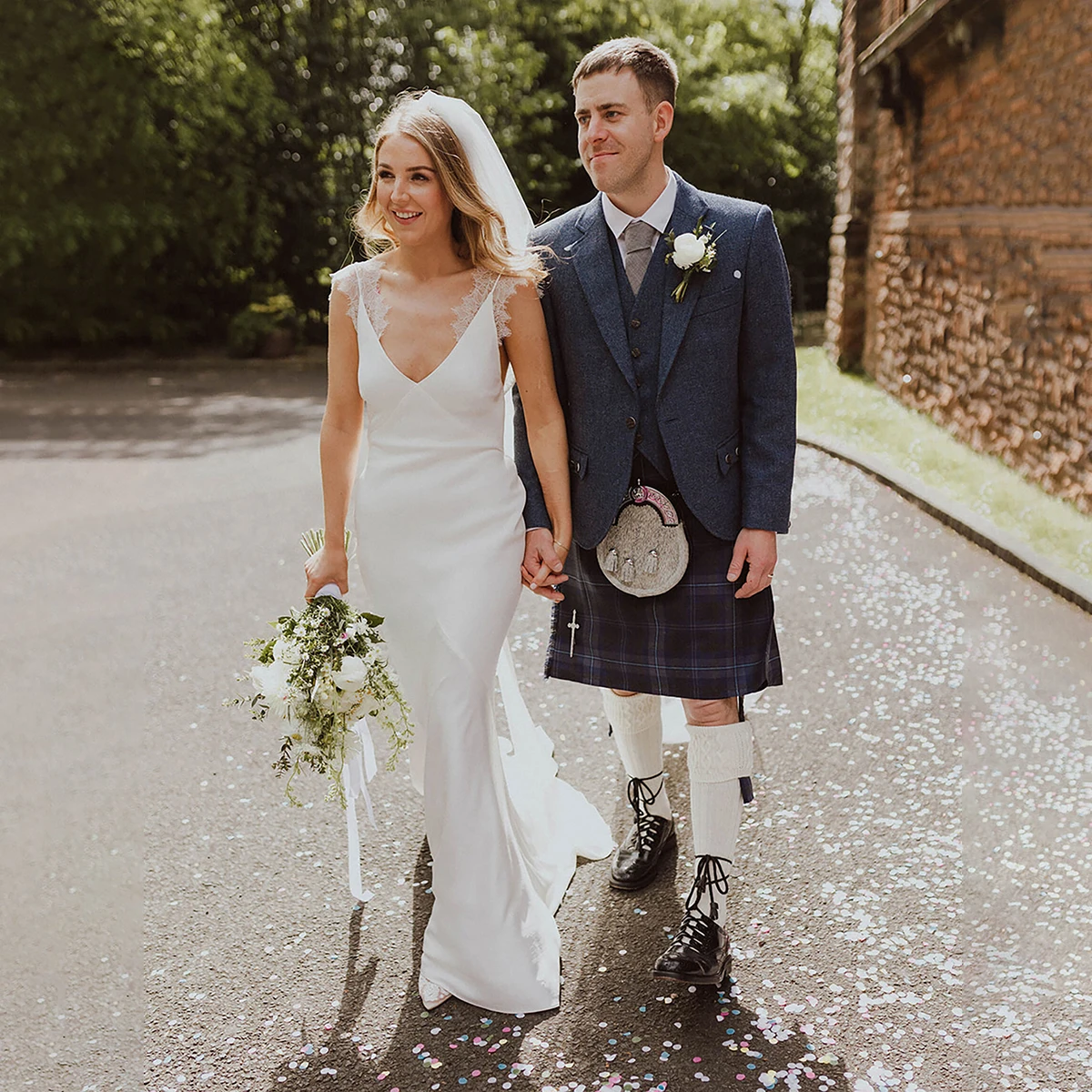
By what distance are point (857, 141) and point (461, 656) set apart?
1379 centimetres

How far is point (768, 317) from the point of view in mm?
3266

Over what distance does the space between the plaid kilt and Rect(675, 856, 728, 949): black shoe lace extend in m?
0.48

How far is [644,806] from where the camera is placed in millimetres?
3926

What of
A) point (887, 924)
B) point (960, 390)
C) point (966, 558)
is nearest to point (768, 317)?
point (887, 924)

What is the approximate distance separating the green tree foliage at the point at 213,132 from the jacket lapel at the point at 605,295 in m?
15.4

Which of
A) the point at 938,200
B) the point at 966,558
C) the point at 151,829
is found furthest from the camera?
the point at 938,200

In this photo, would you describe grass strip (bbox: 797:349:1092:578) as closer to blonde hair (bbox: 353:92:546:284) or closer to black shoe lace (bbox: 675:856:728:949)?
black shoe lace (bbox: 675:856:728:949)

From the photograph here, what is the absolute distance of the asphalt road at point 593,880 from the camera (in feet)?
9.97

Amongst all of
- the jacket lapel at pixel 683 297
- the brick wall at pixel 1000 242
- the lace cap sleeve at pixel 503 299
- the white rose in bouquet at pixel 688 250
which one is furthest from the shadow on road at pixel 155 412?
the white rose in bouquet at pixel 688 250

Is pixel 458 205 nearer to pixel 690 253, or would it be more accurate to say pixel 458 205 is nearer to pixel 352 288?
pixel 352 288

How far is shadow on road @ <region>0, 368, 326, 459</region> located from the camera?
11.9 meters

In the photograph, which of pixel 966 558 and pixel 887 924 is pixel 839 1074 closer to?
pixel 887 924

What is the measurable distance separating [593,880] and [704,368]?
171 centimetres

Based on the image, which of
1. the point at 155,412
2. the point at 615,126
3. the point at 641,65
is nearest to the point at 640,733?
the point at 615,126
